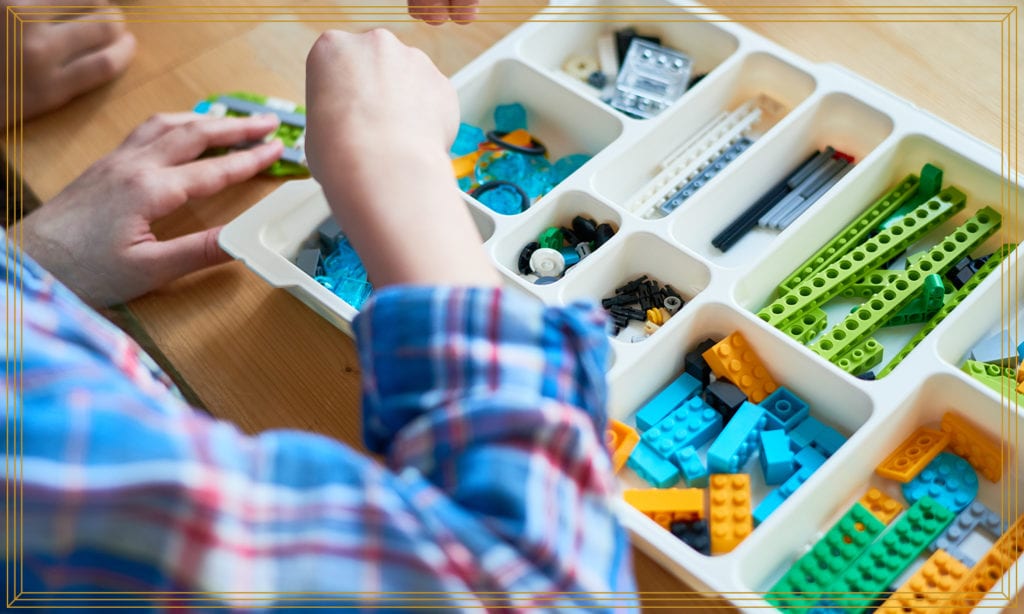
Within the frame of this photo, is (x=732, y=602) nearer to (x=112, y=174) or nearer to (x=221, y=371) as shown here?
(x=221, y=371)

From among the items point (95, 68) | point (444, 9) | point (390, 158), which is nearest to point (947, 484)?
point (390, 158)

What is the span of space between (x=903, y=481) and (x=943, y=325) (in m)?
0.13

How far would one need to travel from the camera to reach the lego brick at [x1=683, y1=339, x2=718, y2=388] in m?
0.84

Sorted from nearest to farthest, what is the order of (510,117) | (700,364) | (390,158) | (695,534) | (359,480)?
(359,480) → (390,158) → (695,534) → (700,364) → (510,117)

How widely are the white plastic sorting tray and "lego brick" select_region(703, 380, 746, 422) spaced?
0.04 meters

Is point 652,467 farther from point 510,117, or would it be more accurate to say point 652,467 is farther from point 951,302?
point 510,117

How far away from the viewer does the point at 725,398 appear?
2.68 feet

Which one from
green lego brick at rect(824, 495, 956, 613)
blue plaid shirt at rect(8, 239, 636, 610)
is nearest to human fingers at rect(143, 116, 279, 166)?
blue plaid shirt at rect(8, 239, 636, 610)

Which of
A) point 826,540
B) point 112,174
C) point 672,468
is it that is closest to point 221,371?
point 112,174

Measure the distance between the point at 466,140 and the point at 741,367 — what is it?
387mm

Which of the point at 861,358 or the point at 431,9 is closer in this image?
the point at 861,358

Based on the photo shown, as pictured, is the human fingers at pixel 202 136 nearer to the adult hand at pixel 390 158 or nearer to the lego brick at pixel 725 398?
the adult hand at pixel 390 158

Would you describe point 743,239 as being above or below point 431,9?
below

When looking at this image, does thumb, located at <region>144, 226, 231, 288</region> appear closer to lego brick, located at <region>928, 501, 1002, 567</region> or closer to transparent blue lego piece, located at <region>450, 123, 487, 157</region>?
transparent blue lego piece, located at <region>450, 123, 487, 157</region>
